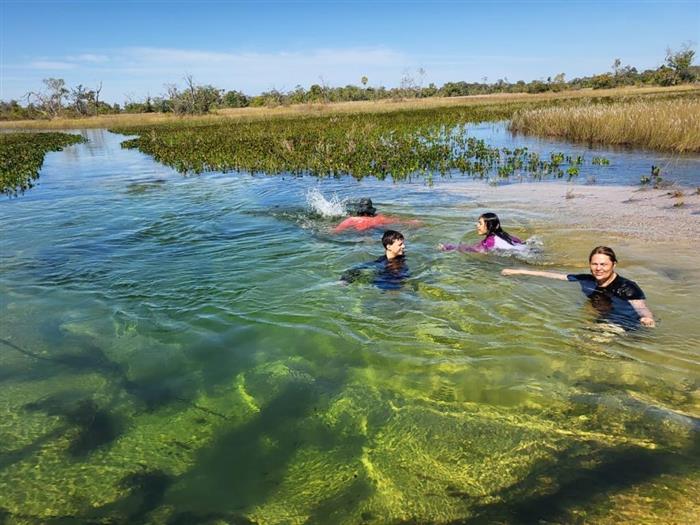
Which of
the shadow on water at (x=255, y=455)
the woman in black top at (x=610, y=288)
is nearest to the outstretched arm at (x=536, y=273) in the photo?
the woman in black top at (x=610, y=288)

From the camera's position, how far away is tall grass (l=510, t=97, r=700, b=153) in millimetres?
17500

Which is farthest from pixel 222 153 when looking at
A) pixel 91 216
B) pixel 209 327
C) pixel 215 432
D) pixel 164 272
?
pixel 215 432

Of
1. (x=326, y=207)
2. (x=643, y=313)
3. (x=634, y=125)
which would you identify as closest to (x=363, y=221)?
(x=326, y=207)

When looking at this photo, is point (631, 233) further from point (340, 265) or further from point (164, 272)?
point (164, 272)

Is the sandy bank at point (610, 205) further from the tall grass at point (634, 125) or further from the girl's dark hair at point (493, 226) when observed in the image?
the tall grass at point (634, 125)

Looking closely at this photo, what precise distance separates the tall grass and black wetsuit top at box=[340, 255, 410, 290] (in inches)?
583

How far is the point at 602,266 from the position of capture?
5531mm

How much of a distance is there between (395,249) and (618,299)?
295 cm

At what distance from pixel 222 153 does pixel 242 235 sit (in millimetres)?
14236

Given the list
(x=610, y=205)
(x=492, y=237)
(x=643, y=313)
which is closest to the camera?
(x=643, y=313)

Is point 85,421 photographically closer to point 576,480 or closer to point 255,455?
point 255,455

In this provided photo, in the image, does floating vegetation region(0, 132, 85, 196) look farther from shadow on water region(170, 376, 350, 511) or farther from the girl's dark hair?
shadow on water region(170, 376, 350, 511)

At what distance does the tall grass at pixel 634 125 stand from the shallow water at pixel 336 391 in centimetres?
1193

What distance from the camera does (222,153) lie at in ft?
77.0
